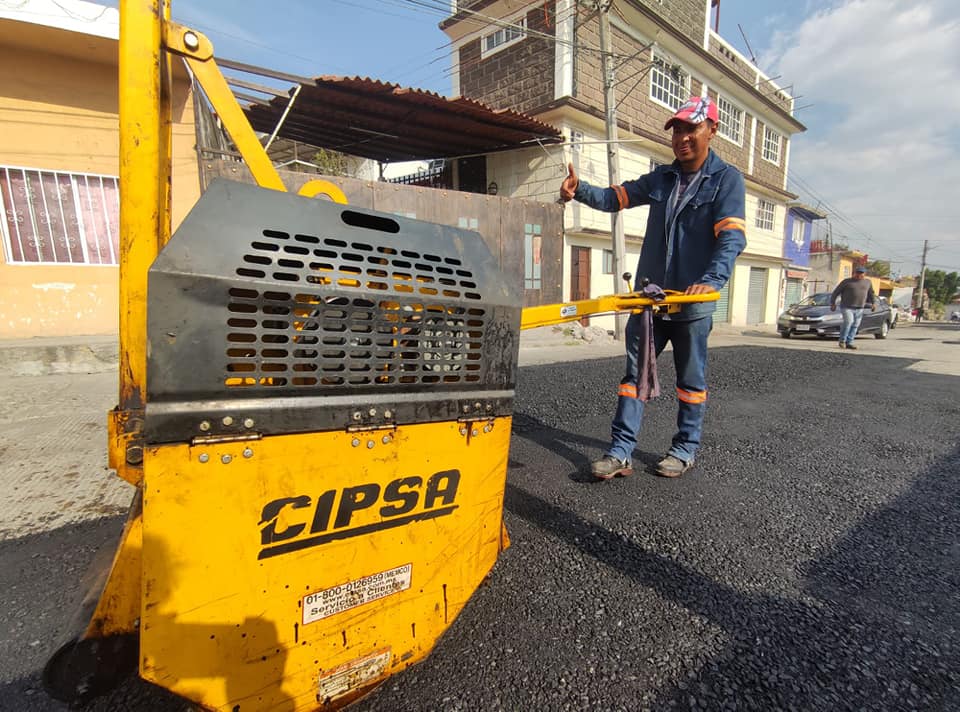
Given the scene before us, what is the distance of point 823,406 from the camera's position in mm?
4027

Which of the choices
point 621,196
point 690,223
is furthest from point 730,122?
point 690,223

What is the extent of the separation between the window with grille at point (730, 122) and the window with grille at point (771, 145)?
2.66 metres

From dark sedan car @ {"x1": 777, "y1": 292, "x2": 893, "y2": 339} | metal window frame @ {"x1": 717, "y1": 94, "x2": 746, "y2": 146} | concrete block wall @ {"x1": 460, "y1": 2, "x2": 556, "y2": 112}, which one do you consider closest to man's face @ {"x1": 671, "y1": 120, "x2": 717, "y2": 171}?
concrete block wall @ {"x1": 460, "y1": 2, "x2": 556, "y2": 112}

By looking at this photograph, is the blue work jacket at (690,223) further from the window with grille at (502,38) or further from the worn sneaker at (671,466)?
the window with grille at (502,38)

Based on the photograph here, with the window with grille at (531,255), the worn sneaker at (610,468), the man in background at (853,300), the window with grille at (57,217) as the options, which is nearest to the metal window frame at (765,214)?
the man in background at (853,300)

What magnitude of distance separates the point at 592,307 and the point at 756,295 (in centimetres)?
2128

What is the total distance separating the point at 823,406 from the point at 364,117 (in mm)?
8388

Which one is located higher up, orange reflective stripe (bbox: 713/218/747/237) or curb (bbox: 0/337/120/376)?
orange reflective stripe (bbox: 713/218/747/237)

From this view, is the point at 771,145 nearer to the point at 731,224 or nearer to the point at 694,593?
the point at 731,224

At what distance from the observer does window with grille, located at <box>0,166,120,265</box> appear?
552cm

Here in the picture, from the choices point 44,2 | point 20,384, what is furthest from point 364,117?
point 20,384

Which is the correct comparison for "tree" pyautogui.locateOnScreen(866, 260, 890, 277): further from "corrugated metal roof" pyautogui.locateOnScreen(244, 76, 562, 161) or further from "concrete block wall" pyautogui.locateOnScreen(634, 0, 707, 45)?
"corrugated metal roof" pyautogui.locateOnScreen(244, 76, 562, 161)

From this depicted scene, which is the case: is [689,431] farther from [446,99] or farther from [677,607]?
[446,99]

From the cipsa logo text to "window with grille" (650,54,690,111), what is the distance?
14.1m
